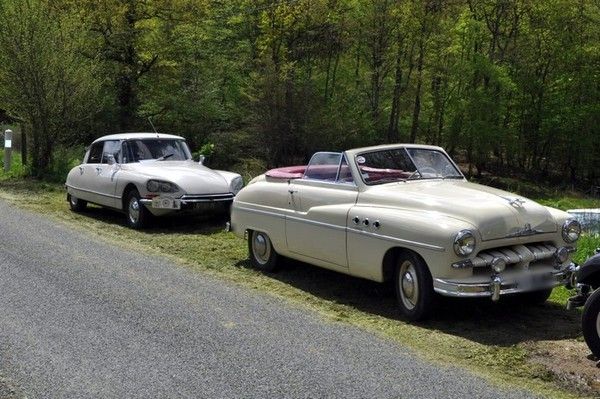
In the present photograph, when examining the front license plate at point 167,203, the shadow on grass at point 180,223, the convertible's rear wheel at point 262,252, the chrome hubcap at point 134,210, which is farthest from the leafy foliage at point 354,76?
the convertible's rear wheel at point 262,252

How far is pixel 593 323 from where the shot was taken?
4.83 metres

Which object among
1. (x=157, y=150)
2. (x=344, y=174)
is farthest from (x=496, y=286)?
(x=157, y=150)

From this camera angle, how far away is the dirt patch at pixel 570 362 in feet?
14.4

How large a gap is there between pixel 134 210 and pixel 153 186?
629 millimetres

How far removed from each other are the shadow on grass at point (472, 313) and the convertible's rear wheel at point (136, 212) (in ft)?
13.4

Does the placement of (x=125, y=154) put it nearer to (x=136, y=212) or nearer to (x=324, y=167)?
(x=136, y=212)

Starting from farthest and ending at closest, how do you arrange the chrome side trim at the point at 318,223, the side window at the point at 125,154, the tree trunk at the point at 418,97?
1. the tree trunk at the point at 418,97
2. the side window at the point at 125,154
3. the chrome side trim at the point at 318,223

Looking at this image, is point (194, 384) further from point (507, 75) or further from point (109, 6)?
point (507, 75)

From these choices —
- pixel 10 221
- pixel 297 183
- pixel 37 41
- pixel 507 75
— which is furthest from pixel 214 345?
pixel 507 75

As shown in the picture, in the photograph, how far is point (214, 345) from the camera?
5.13 meters

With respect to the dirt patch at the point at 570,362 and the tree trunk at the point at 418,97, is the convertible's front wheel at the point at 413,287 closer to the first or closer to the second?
the dirt patch at the point at 570,362

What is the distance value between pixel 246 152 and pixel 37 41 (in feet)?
39.9

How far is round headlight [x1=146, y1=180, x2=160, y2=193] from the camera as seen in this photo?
10977 millimetres

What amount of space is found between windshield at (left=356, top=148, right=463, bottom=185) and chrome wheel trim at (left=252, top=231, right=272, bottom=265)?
161cm
